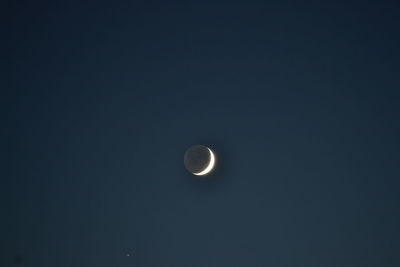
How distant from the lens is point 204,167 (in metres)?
11.3
